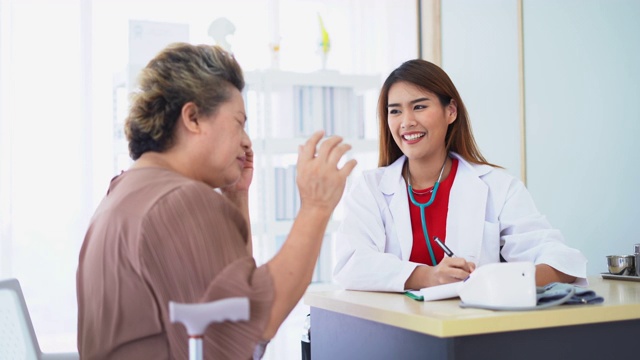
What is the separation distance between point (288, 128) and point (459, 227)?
1.84m

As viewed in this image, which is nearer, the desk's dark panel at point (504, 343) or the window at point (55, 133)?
the desk's dark panel at point (504, 343)

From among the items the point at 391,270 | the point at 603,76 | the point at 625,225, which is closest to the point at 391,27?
the point at 603,76

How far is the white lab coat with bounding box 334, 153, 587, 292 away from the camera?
1888mm

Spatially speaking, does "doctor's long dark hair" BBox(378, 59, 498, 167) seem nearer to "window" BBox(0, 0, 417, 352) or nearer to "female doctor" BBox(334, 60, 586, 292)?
"female doctor" BBox(334, 60, 586, 292)

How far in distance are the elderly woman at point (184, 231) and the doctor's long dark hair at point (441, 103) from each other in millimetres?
972

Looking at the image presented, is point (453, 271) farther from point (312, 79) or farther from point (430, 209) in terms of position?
point (312, 79)

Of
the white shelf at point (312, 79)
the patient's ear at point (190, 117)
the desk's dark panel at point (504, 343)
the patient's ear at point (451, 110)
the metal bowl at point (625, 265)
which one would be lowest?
the desk's dark panel at point (504, 343)

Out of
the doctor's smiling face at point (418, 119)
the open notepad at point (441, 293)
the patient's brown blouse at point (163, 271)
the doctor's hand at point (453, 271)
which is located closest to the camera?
the patient's brown blouse at point (163, 271)

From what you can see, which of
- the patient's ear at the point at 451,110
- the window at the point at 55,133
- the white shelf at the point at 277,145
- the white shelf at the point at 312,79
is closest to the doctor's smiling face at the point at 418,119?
the patient's ear at the point at 451,110

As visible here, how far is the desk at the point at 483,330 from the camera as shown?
1.32 m

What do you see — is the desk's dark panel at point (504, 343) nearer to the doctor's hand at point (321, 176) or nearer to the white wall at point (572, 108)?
the doctor's hand at point (321, 176)

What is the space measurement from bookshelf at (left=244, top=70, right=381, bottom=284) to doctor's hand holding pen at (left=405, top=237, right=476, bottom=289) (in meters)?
1.82

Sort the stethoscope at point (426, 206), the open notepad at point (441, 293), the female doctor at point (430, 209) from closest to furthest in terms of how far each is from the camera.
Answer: the open notepad at point (441, 293) → the female doctor at point (430, 209) → the stethoscope at point (426, 206)

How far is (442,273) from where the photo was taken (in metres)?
1.75
